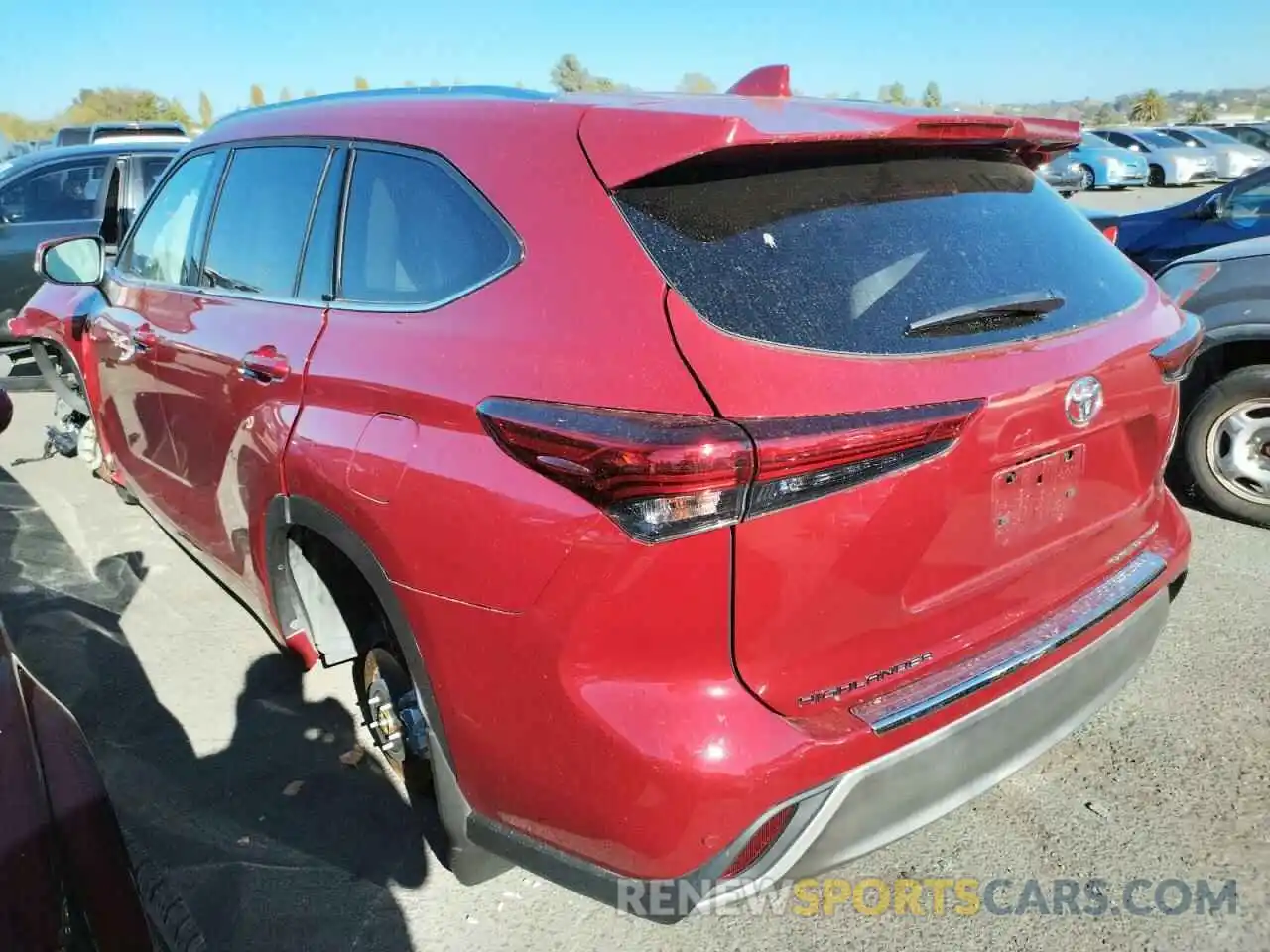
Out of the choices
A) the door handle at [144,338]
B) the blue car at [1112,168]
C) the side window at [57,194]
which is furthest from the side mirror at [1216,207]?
the blue car at [1112,168]

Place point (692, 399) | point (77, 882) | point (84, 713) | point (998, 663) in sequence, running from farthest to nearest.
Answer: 1. point (84, 713)
2. point (998, 663)
3. point (692, 399)
4. point (77, 882)

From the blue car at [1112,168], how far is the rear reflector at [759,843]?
23.4 metres

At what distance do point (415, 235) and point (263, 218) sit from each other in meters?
0.94

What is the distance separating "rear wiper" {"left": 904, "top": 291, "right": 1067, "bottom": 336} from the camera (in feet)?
5.92

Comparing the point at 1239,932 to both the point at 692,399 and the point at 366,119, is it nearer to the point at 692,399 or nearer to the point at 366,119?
the point at 692,399

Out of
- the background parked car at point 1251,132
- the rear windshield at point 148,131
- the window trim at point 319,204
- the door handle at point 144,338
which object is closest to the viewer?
the window trim at point 319,204

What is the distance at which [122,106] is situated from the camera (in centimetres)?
5712

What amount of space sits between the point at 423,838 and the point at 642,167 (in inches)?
73.7

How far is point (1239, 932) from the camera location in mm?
2125

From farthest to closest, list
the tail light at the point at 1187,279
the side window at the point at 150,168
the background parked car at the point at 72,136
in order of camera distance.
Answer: the background parked car at the point at 72,136
the side window at the point at 150,168
the tail light at the point at 1187,279

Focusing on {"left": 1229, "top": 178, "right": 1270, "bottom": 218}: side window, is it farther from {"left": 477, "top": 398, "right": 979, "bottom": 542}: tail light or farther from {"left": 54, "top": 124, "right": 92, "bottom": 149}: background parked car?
{"left": 54, "top": 124, "right": 92, "bottom": 149}: background parked car

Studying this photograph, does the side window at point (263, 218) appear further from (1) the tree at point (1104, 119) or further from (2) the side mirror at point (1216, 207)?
(1) the tree at point (1104, 119)

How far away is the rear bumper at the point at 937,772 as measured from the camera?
1743mm

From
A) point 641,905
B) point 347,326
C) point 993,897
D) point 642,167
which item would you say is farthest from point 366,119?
point 993,897
